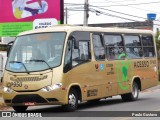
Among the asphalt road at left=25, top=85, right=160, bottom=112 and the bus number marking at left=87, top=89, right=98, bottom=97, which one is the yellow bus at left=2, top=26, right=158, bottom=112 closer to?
the bus number marking at left=87, top=89, right=98, bottom=97

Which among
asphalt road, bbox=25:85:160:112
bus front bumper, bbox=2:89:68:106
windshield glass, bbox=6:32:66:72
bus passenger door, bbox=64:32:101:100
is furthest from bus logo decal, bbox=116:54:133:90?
bus front bumper, bbox=2:89:68:106

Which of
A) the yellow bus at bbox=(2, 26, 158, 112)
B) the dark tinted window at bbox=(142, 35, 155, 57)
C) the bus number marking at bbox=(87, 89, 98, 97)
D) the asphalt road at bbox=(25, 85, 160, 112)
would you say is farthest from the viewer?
the dark tinted window at bbox=(142, 35, 155, 57)

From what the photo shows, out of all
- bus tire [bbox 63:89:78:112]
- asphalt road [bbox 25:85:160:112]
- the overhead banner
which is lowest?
asphalt road [bbox 25:85:160:112]

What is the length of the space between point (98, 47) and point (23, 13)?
491 inches

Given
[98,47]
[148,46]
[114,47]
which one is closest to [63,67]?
[98,47]

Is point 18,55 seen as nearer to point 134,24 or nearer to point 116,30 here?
point 116,30

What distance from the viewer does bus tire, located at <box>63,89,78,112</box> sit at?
51.6 feet

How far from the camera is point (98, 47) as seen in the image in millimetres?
17875

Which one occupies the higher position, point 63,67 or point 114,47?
point 114,47

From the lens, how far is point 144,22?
239 ft

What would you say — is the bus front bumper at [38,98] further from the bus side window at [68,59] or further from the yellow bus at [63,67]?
the bus side window at [68,59]

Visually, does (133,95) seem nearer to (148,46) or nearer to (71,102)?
(148,46)

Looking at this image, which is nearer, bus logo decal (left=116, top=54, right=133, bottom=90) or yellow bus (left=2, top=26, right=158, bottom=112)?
yellow bus (left=2, top=26, right=158, bottom=112)

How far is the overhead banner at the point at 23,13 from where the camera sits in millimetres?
28431
